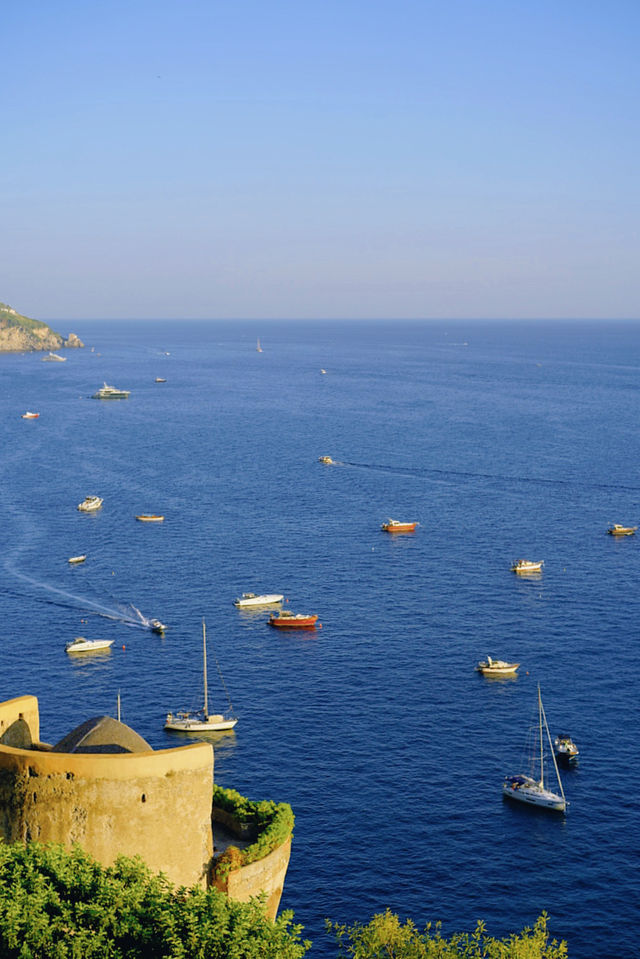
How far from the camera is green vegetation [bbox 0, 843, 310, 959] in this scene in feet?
111

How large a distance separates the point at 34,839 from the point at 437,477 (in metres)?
154

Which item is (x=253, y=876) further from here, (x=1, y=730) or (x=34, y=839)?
(x=1, y=730)

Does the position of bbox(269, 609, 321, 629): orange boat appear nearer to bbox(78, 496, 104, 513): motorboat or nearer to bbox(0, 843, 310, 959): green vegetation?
bbox(78, 496, 104, 513): motorboat

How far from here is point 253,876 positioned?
40.4m

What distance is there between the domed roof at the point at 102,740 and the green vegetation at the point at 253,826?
17.4ft

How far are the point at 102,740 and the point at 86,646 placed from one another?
67157 mm

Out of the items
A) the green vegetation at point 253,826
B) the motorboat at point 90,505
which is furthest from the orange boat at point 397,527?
the green vegetation at point 253,826

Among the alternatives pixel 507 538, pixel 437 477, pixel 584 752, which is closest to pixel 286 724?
pixel 584 752

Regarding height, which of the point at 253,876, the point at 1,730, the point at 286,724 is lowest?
the point at 286,724

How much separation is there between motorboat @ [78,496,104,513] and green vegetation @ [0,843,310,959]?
12877 cm

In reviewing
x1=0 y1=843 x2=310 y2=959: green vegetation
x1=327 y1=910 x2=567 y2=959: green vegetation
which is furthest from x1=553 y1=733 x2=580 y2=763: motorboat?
x1=0 y1=843 x2=310 y2=959: green vegetation

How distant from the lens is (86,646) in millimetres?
105250

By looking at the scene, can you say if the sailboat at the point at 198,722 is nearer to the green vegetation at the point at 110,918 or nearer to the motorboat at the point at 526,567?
the green vegetation at the point at 110,918

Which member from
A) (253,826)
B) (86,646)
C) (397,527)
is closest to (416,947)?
(253,826)
